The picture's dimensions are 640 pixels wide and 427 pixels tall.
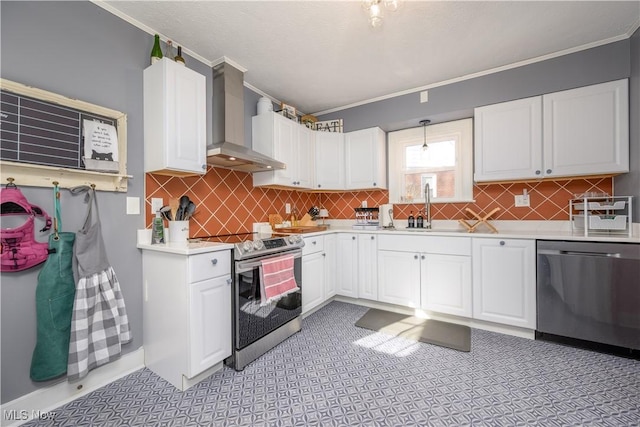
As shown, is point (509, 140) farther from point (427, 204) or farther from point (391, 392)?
point (391, 392)

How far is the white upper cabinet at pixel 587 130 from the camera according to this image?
84.7 inches

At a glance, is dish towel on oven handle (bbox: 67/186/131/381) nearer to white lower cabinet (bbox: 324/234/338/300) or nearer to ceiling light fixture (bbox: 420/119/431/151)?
white lower cabinet (bbox: 324/234/338/300)

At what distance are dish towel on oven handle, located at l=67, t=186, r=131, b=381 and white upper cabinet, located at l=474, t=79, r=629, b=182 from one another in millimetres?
3218

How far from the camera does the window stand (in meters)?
3.06

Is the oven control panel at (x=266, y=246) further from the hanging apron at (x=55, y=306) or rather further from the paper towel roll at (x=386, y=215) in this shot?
the paper towel roll at (x=386, y=215)

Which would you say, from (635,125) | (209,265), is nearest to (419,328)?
(209,265)

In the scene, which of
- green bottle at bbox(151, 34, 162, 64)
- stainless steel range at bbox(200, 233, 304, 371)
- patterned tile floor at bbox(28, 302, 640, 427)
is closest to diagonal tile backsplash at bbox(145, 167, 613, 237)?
stainless steel range at bbox(200, 233, 304, 371)

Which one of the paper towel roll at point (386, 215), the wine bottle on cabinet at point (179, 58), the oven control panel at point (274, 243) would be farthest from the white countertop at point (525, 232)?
the wine bottle on cabinet at point (179, 58)

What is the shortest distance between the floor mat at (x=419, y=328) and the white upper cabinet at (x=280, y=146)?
1.72 m

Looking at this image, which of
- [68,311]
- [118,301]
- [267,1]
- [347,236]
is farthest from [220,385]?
[267,1]

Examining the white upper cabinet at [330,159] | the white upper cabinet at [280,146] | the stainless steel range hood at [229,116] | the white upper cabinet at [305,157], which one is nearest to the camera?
the stainless steel range hood at [229,116]

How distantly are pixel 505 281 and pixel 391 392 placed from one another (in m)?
1.46

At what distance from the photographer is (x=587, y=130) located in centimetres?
225

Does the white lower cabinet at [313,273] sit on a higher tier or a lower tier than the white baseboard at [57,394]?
higher
